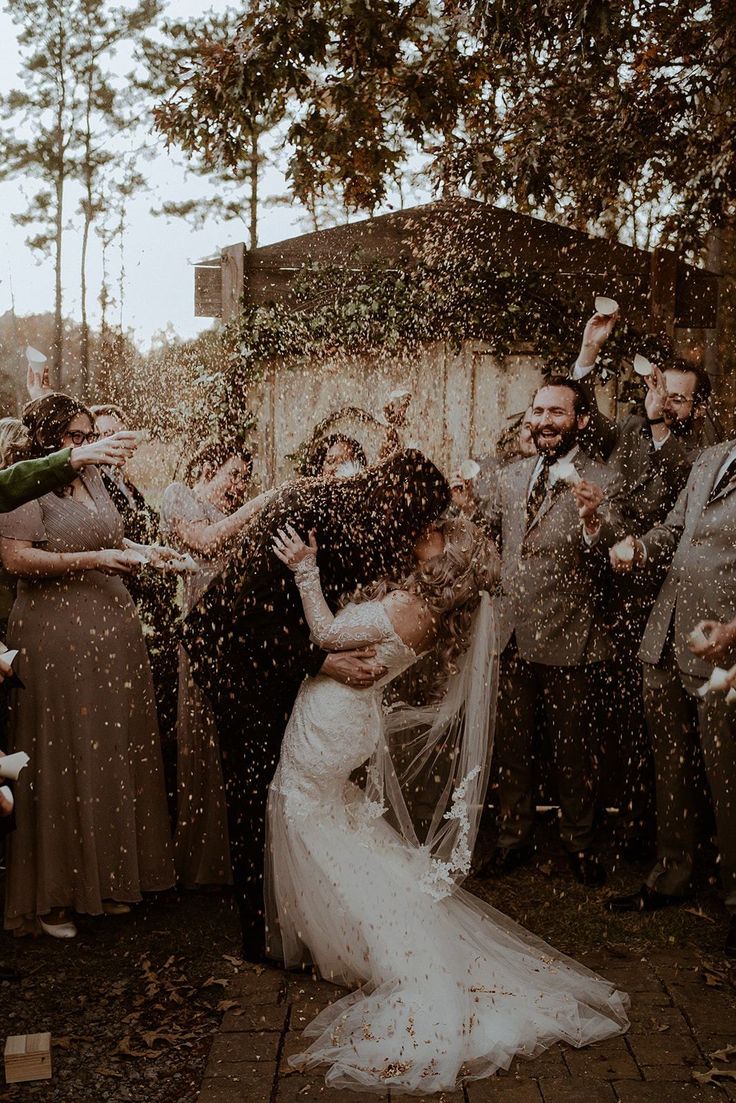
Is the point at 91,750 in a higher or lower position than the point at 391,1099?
higher

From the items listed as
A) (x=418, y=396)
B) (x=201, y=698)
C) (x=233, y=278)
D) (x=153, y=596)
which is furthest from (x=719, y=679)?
(x=233, y=278)

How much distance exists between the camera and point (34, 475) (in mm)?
3533

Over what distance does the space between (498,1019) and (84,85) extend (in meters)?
11.3

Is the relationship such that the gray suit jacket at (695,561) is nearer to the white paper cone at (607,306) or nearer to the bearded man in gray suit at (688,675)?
the bearded man in gray suit at (688,675)

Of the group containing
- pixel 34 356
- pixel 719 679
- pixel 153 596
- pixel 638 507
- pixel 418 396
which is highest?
pixel 34 356

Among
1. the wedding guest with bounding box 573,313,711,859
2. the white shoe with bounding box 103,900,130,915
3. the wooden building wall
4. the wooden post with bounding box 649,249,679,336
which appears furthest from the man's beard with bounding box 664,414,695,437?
the white shoe with bounding box 103,900,130,915

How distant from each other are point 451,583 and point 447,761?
73 centimetres

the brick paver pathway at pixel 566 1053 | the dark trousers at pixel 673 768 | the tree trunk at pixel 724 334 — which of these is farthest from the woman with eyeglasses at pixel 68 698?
the tree trunk at pixel 724 334

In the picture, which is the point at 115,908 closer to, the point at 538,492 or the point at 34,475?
the point at 34,475

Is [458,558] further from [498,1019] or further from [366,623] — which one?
[498,1019]

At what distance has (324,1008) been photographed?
3525 mm

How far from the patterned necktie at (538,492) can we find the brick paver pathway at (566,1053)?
1925mm

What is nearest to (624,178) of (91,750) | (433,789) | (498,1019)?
(433,789)

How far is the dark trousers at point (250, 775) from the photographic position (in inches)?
152
